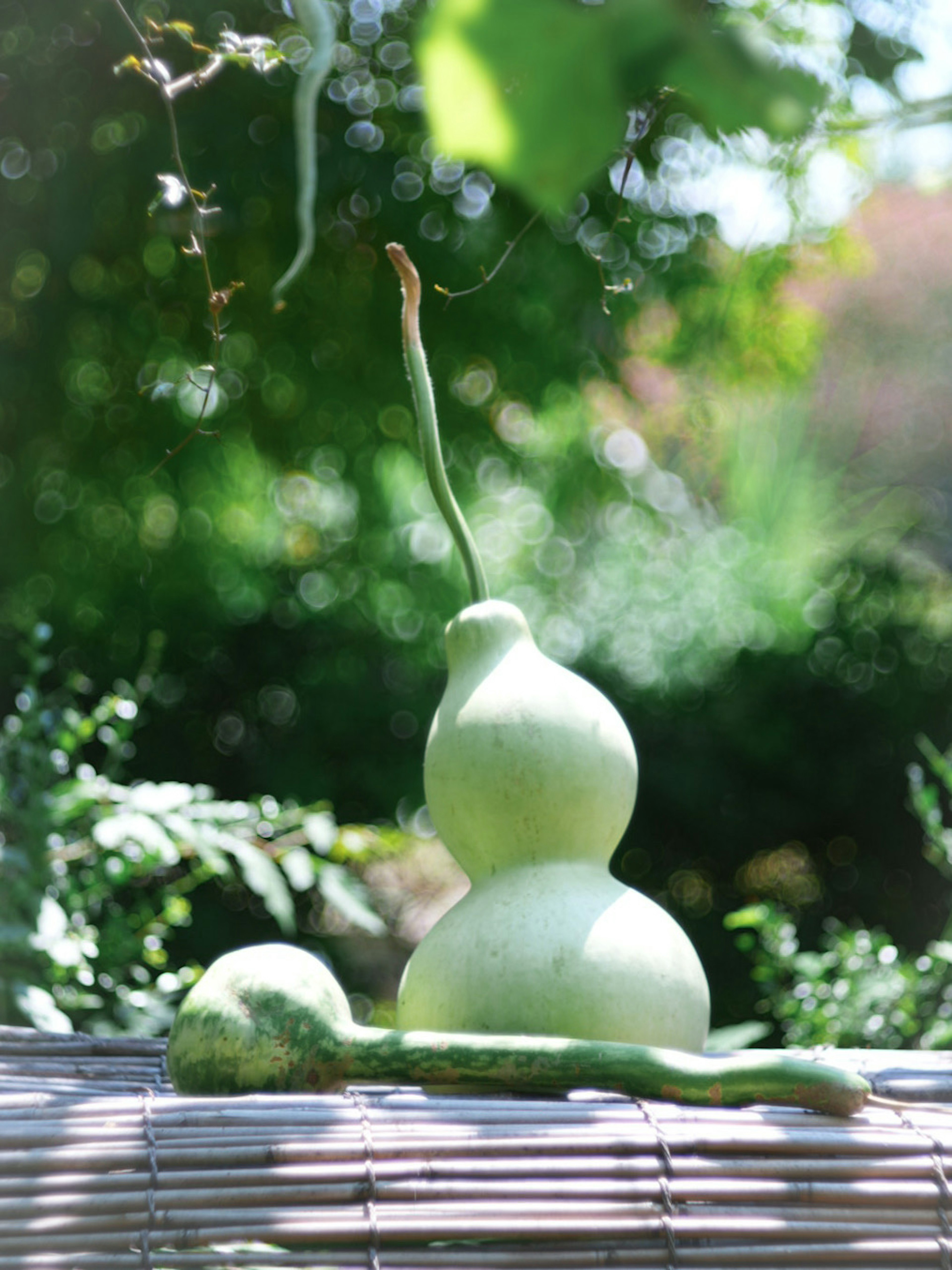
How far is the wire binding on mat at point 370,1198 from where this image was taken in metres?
0.68

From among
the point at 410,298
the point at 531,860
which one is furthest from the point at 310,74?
the point at 531,860

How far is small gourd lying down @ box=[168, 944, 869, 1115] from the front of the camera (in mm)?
841

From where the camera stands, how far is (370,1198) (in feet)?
2.30

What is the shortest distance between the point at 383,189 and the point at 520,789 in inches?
58.7

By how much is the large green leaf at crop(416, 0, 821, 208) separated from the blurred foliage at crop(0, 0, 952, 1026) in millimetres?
1506

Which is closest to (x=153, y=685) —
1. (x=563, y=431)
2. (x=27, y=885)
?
(x=27, y=885)

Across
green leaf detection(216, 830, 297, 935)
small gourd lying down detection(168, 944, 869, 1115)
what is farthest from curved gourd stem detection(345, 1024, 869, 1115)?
green leaf detection(216, 830, 297, 935)

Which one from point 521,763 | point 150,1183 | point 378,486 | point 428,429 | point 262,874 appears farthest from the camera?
point 378,486

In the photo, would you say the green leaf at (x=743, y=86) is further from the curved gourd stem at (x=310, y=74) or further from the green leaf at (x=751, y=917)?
the green leaf at (x=751, y=917)

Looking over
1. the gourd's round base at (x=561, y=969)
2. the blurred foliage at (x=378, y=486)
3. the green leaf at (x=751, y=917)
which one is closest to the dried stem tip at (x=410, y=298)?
the gourd's round base at (x=561, y=969)

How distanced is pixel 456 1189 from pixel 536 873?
342mm

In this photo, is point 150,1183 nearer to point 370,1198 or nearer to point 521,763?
point 370,1198

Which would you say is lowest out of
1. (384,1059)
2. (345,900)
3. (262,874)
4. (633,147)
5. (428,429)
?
(345,900)

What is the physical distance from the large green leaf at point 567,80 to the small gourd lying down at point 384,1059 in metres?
0.68
